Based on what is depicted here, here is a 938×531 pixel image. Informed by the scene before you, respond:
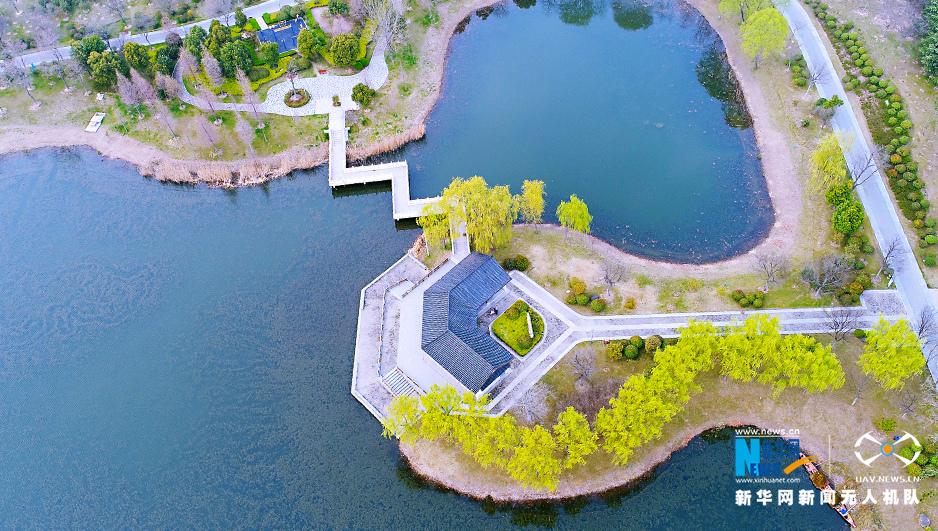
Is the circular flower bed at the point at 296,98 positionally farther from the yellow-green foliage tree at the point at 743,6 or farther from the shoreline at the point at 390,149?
the yellow-green foliage tree at the point at 743,6

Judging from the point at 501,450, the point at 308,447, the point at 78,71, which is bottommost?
the point at 308,447

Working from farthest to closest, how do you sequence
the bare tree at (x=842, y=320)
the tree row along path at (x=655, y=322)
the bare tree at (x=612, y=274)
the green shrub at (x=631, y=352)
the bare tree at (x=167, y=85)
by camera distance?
the bare tree at (x=167, y=85) < the bare tree at (x=612, y=274) < the tree row along path at (x=655, y=322) < the green shrub at (x=631, y=352) < the bare tree at (x=842, y=320)

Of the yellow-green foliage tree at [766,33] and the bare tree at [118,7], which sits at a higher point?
the yellow-green foliage tree at [766,33]

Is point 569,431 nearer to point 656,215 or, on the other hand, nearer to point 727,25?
point 656,215

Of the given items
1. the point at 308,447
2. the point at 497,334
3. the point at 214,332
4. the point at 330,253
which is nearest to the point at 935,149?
the point at 497,334

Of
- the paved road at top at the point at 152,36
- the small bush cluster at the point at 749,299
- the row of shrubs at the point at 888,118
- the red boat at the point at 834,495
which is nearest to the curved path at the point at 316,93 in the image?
the paved road at top at the point at 152,36

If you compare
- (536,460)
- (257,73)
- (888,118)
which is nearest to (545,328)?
(536,460)
